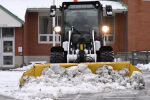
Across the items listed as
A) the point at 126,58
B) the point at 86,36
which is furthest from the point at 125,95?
the point at 126,58

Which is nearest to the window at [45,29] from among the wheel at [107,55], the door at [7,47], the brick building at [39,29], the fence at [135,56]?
the brick building at [39,29]

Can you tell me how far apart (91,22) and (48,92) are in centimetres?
480

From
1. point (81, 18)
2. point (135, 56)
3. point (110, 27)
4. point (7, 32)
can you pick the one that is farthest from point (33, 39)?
point (81, 18)

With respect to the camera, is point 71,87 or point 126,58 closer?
point 71,87

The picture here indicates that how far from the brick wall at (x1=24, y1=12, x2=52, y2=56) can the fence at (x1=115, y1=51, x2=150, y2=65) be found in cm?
604

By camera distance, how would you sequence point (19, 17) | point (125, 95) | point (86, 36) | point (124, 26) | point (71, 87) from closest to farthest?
point (125, 95), point (71, 87), point (86, 36), point (19, 17), point (124, 26)

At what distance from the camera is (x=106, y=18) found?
30531 mm

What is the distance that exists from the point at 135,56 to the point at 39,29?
8553mm

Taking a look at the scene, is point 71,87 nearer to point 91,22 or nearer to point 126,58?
point 91,22

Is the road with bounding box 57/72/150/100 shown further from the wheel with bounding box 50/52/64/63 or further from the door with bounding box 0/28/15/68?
the door with bounding box 0/28/15/68

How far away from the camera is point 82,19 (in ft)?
46.4

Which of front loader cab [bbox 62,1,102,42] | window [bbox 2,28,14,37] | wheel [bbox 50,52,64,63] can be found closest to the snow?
window [bbox 2,28,14,37]

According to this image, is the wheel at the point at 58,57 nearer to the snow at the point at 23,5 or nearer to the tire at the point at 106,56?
the tire at the point at 106,56

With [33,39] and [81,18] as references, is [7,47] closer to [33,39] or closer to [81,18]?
[33,39]
